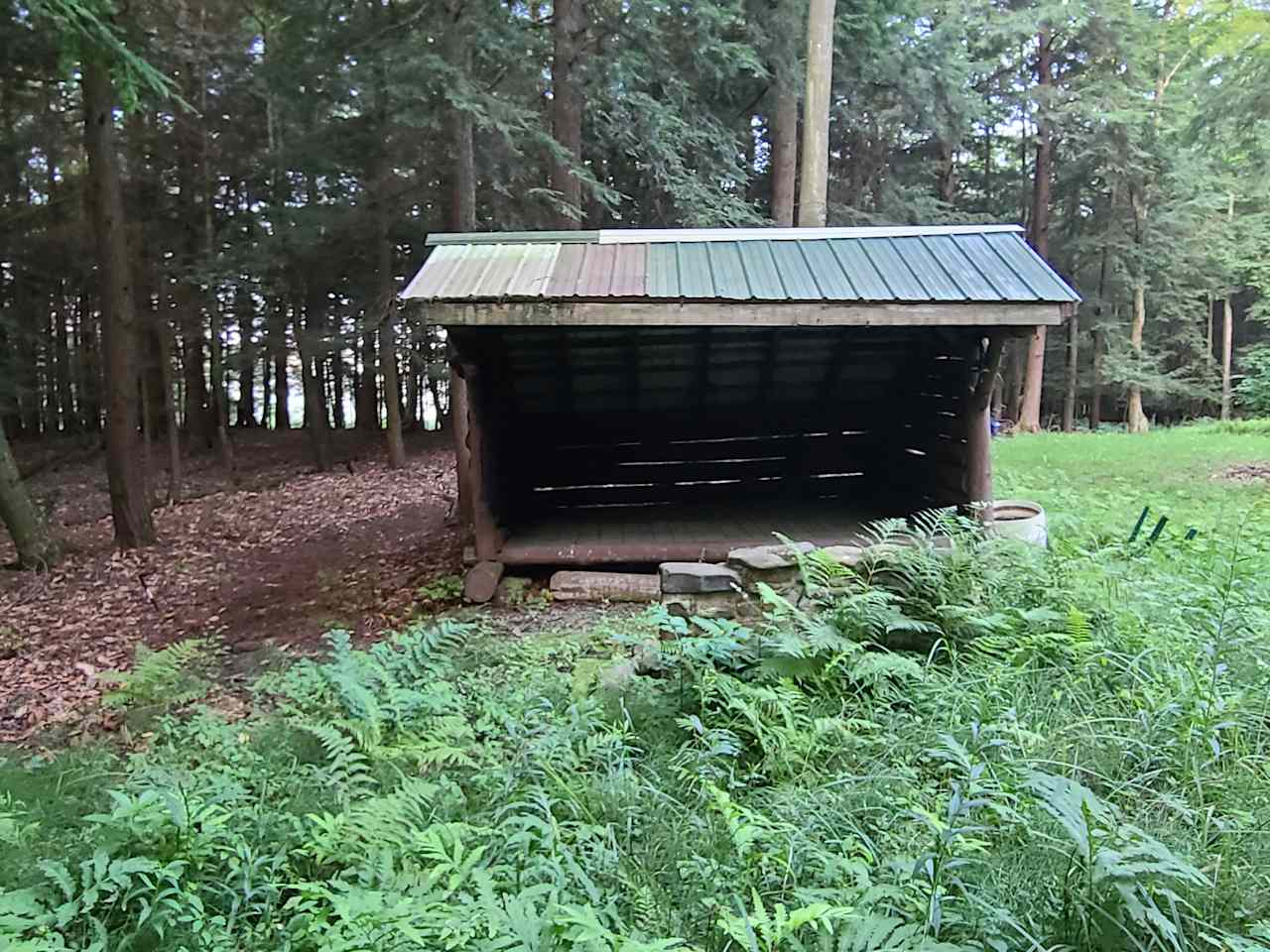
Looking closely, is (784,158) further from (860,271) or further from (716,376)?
(860,271)

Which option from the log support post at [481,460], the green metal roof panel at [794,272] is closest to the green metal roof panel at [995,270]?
the green metal roof panel at [794,272]

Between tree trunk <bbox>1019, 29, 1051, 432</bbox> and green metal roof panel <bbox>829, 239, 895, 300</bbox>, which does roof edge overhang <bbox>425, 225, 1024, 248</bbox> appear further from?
tree trunk <bbox>1019, 29, 1051, 432</bbox>

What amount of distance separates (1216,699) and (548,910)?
223 centimetres

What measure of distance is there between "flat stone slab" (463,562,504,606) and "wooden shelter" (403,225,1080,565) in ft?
0.41

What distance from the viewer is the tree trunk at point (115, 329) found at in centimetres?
866

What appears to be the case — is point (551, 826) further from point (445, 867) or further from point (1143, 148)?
point (1143, 148)

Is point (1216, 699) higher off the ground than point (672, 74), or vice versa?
point (672, 74)

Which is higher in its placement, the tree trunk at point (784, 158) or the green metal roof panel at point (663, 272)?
the tree trunk at point (784, 158)

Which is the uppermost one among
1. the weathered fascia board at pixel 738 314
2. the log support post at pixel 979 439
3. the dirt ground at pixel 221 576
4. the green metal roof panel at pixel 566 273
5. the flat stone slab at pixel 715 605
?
the green metal roof panel at pixel 566 273

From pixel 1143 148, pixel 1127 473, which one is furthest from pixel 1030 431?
pixel 1127 473

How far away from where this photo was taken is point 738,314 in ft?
16.7

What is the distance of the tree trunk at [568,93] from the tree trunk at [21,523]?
6.50 meters

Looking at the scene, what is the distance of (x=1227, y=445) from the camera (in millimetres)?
13289

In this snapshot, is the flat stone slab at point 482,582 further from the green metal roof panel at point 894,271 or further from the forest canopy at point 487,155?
the green metal roof panel at point 894,271
